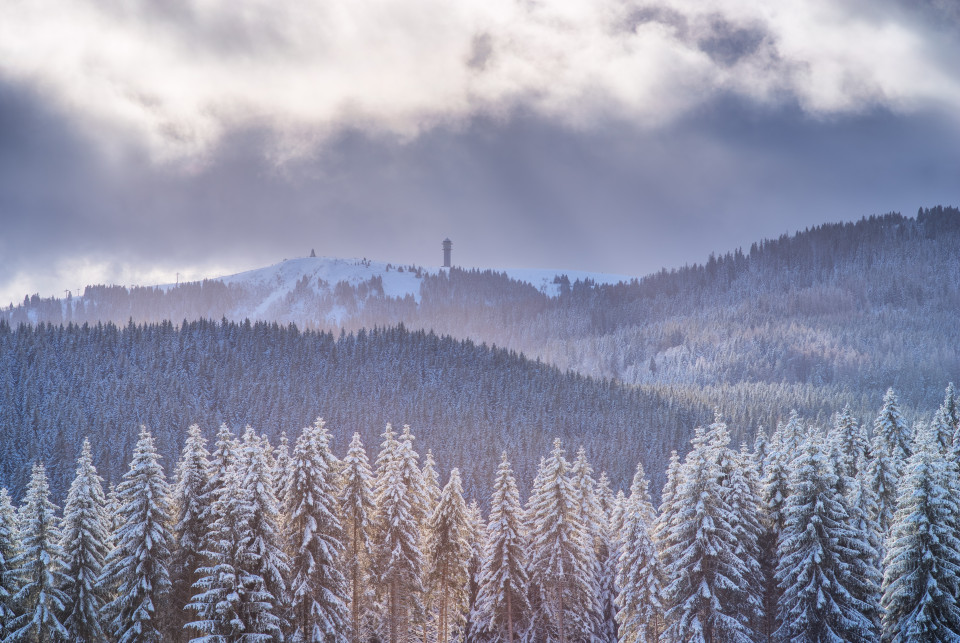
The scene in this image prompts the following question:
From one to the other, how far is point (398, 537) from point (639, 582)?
14.8m

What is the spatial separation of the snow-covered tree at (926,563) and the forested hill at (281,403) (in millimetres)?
90327

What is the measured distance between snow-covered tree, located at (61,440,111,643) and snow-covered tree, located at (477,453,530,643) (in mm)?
21182

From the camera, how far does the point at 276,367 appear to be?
627ft

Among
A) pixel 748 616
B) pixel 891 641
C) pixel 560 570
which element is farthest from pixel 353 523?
pixel 891 641

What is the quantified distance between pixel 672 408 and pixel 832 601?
5864 inches

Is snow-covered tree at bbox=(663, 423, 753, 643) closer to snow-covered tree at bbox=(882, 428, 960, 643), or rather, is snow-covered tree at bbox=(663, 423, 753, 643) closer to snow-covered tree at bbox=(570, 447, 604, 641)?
snow-covered tree at bbox=(882, 428, 960, 643)

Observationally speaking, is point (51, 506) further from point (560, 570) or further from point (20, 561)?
point (560, 570)

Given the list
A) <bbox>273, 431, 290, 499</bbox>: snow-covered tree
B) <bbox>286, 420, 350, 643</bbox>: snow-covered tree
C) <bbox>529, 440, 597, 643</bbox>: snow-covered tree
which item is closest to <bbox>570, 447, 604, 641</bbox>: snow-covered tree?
<bbox>529, 440, 597, 643</bbox>: snow-covered tree

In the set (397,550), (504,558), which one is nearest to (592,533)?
(504,558)

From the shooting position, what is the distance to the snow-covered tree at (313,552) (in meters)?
37.5

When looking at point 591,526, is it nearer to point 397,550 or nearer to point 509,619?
point 509,619

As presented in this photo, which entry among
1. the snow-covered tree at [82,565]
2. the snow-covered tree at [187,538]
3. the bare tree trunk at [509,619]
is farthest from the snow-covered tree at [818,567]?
the snow-covered tree at [82,565]

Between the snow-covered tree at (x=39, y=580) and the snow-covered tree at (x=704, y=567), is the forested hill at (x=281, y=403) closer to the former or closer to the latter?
the snow-covered tree at (x=704, y=567)

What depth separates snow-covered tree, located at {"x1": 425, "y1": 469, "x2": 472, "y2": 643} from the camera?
4544 centimetres
